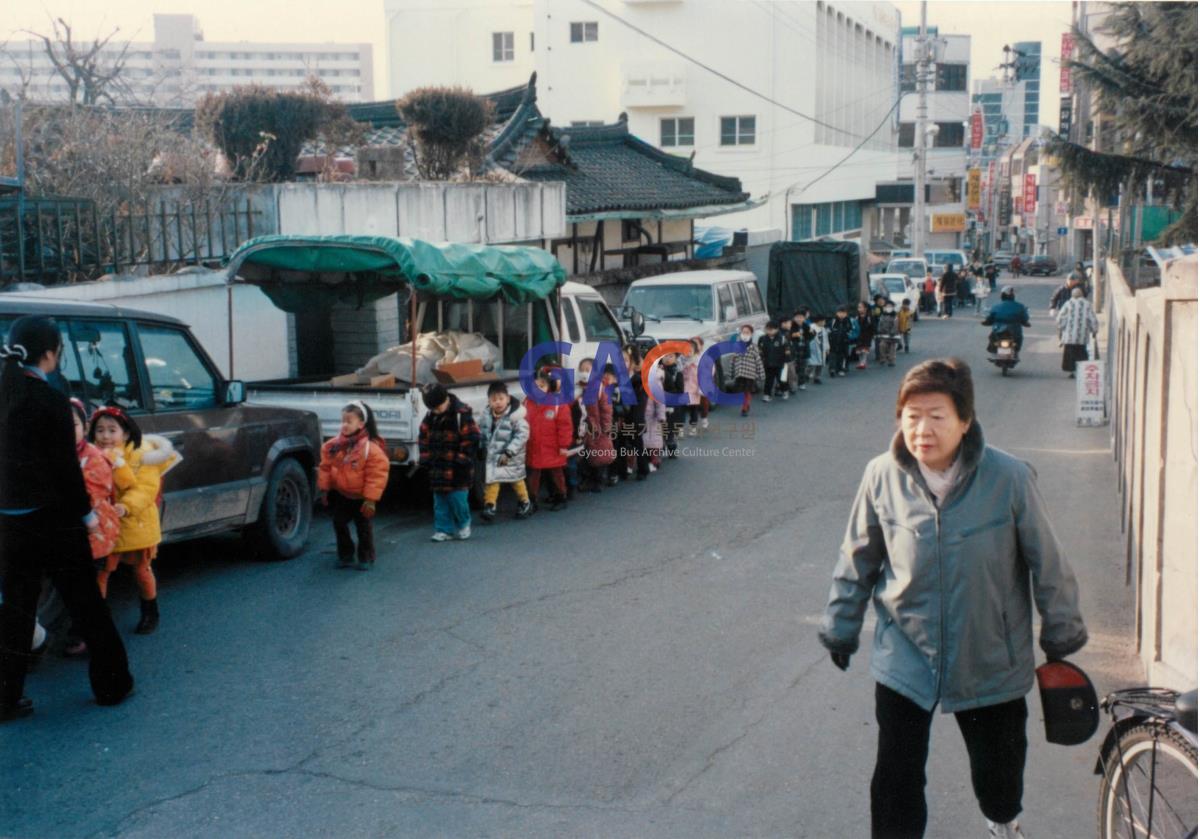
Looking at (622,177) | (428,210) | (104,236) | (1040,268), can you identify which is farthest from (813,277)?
(1040,268)

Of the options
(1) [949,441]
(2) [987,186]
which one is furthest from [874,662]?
(2) [987,186]

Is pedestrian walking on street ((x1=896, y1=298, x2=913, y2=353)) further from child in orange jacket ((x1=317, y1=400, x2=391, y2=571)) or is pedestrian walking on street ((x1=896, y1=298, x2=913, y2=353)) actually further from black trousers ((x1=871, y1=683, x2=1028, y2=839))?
black trousers ((x1=871, y1=683, x2=1028, y2=839))

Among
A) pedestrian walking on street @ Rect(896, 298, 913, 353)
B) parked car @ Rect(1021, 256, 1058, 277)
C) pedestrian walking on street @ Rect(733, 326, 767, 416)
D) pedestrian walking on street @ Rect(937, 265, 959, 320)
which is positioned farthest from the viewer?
parked car @ Rect(1021, 256, 1058, 277)

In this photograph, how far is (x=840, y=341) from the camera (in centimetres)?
2427

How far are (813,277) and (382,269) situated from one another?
1759cm

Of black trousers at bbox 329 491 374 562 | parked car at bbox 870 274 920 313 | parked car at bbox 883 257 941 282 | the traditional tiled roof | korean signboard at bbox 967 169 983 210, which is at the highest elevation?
korean signboard at bbox 967 169 983 210

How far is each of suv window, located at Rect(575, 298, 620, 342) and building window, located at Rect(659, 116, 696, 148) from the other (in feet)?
124

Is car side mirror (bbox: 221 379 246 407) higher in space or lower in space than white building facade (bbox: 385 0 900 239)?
lower

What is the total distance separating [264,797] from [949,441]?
325 centimetres

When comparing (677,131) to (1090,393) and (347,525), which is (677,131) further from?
(347,525)

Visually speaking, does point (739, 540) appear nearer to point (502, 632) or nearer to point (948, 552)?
point (502, 632)

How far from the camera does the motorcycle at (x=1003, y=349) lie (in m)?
23.5

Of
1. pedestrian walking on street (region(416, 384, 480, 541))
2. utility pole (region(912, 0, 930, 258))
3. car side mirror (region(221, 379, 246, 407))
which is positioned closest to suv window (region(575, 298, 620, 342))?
pedestrian walking on street (region(416, 384, 480, 541))

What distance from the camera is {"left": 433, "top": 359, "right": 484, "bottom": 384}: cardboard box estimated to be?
12.9 metres
